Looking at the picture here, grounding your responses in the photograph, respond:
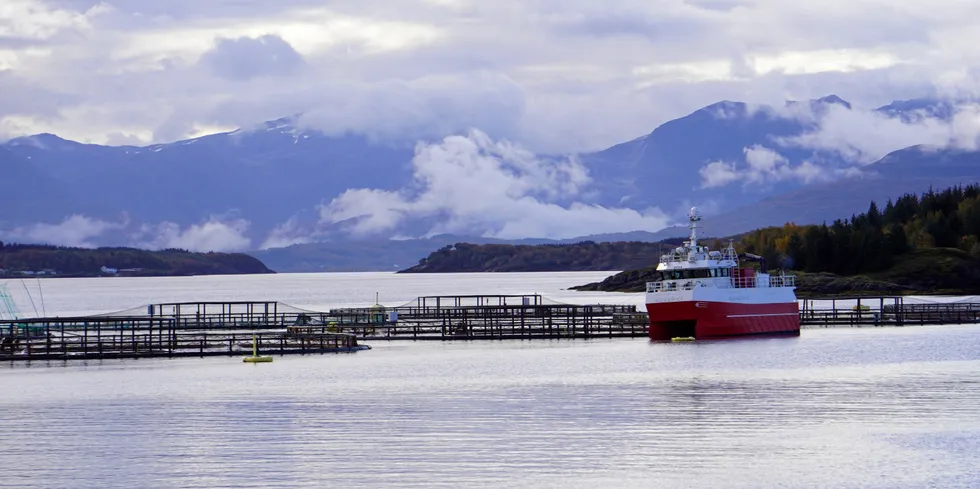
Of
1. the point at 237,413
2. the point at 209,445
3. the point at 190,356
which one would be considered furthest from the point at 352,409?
the point at 190,356

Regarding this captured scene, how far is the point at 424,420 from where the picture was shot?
50531mm

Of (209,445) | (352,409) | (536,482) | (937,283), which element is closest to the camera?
(536,482)

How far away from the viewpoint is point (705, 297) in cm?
8712

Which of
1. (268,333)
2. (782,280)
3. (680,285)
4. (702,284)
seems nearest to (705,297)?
(702,284)

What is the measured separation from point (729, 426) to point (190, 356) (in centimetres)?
4474

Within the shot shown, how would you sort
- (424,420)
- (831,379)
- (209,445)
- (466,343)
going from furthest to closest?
1. (466,343)
2. (831,379)
3. (424,420)
4. (209,445)

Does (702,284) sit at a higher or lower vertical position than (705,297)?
higher

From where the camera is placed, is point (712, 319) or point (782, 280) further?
point (782, 280)

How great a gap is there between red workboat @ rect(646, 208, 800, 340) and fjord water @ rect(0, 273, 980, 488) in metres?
6.83

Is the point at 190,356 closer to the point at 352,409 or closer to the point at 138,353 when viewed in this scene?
the point at 138,353

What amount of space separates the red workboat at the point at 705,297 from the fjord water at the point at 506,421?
6.83 metres

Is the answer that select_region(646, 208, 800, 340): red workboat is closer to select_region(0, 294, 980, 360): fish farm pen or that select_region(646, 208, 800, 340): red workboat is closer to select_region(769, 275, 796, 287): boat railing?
select_region(769, 275, 796, 287): boat railing

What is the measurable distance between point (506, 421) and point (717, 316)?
40.3m

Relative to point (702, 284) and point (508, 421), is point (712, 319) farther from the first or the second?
point (508, 421)
